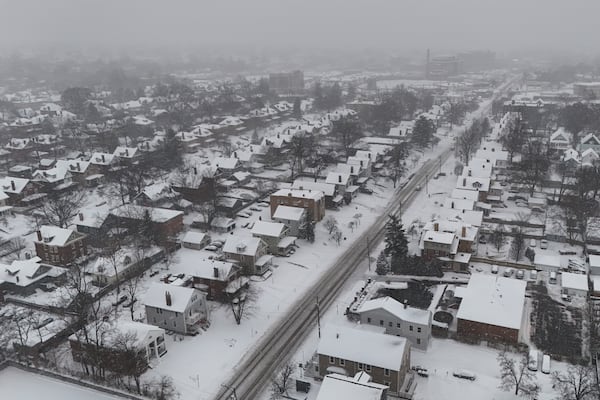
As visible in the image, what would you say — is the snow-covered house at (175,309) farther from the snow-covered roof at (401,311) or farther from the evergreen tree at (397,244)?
the evergreen tree at (397,244)

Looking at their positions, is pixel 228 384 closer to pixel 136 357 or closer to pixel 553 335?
pixel 136 357

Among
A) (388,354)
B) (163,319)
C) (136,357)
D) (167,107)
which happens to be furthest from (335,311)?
(167,107)

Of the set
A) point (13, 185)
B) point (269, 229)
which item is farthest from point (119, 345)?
point (13, 185)

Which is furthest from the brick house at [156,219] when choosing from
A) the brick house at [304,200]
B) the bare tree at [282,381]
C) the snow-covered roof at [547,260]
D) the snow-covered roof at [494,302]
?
the snow-covered roof at [547,260]

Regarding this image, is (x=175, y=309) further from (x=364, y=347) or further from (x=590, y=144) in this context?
(x=590, y=144)

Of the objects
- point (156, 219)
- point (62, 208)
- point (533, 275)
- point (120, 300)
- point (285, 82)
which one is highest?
point (285, 82)

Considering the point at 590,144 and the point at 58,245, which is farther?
the point at 590,144
